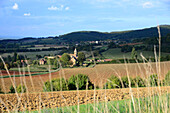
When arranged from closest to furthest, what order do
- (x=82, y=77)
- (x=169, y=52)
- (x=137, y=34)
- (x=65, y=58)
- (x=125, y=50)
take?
(x=82, y=77) < (x=65, y=58) < (x=169, y=52) < (x=125, y=50) < (x=137, y=34)

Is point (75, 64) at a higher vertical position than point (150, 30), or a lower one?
lower

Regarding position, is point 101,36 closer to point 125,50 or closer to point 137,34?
point 137,34

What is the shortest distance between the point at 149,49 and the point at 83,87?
3824cm

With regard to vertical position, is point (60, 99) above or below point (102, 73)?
above

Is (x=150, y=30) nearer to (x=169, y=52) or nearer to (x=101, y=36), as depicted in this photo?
(x=101, y=36)

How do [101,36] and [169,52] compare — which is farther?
[101,36]

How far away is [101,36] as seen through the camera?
385 ft

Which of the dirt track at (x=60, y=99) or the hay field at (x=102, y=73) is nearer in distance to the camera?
the dirt track at (x=60, y=99)

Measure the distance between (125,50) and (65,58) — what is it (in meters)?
19.1

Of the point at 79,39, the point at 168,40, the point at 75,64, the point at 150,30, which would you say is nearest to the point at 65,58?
the point at 75,64

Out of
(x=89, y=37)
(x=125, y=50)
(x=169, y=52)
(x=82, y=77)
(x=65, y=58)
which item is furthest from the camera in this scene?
(x=89, y=37)

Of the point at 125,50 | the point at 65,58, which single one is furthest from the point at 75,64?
the point at 125,50

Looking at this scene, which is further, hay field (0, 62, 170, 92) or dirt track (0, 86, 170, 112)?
hay field (0, 62, 170, 92)

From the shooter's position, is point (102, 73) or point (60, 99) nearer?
point (60, 99)
